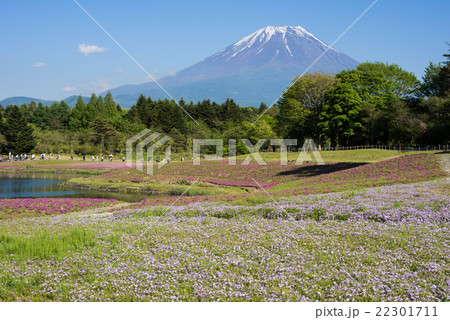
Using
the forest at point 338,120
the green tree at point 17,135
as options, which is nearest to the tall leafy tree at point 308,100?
the forest at point 338,120

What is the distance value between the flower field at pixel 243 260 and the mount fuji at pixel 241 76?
1032 cm

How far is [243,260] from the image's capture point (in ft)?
28.8

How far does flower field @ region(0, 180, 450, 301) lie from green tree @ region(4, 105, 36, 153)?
297 feet

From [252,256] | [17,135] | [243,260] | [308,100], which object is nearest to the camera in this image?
[243,260]

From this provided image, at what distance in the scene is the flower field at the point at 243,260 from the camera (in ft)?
23.3

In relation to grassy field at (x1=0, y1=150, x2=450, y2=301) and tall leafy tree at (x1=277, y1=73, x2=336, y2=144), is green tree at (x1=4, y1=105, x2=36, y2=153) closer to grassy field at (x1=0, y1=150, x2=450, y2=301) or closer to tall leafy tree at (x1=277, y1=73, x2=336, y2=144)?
tall leafy tree at (x1=277, y1=73, x2=336, y2=144)

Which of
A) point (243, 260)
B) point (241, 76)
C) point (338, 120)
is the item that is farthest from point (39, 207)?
point (338, 120)

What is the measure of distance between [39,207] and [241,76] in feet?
52.3

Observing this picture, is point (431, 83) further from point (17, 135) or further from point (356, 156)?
point (17, 135)

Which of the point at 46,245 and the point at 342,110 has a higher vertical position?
the point at 342,110

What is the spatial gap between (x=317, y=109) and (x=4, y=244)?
228ft

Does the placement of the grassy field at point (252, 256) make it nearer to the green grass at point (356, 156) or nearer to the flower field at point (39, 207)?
the flower field at point (39, 207)

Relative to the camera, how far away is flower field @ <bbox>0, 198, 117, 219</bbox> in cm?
2276

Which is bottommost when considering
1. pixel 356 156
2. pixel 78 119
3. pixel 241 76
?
pixel 356 156
